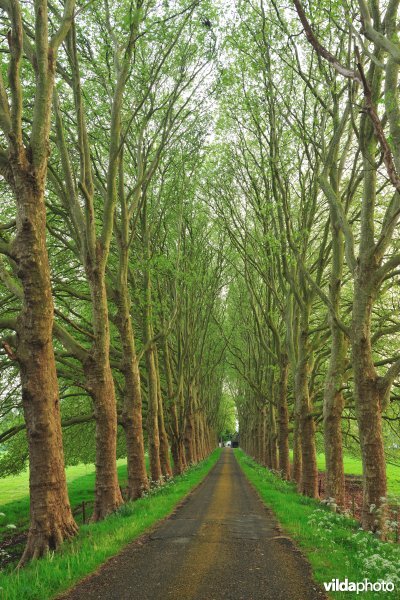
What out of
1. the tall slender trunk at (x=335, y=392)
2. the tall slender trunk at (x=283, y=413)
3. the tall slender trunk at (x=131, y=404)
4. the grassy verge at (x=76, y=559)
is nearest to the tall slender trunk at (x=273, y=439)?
the tall slender trunk at (x=283, y=413)

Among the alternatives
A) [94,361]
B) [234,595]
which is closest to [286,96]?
[94,361]

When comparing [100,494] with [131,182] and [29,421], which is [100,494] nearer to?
[29,421]

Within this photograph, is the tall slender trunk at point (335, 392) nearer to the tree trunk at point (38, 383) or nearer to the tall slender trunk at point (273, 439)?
the tree trunk at point (38, 383)

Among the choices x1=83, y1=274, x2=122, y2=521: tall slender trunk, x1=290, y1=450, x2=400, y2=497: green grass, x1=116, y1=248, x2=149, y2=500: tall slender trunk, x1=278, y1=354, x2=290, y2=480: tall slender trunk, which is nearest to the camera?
x1=83, y1=274, x2=122, y2=521: tall slender trunk

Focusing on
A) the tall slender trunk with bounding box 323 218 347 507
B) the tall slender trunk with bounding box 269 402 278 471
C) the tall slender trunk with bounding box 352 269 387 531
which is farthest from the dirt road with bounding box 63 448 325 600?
the tall slender trunk with bounding box 269 402 278 471

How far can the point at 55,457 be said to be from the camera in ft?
21.9

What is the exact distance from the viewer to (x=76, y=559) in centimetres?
559

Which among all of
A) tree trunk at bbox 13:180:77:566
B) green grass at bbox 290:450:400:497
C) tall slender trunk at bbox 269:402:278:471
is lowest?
green grass at bbox 290:450:400:497

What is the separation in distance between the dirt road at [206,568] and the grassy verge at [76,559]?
177mm

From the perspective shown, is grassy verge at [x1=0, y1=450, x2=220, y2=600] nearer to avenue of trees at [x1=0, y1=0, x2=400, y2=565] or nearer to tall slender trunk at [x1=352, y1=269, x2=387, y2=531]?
avenue of trees at [x1=0, y1=0, x2=400, y2=565]

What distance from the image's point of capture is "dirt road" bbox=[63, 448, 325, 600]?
477 cm

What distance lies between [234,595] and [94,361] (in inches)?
255

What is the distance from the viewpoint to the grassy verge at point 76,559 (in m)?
4.68

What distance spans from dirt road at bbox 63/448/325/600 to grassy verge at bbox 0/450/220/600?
0.58ft
